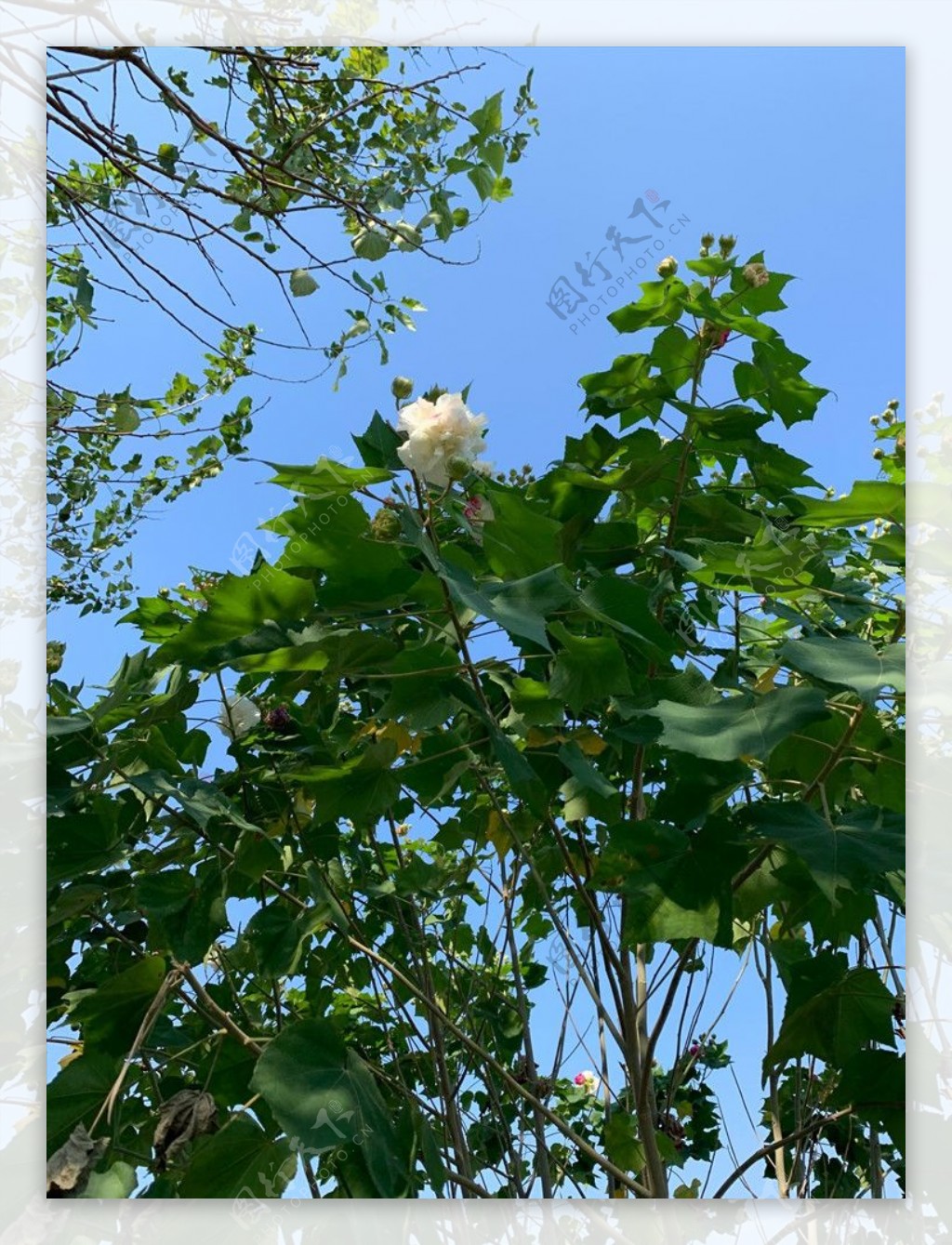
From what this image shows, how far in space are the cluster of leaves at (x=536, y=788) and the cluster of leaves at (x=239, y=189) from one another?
0.54 m

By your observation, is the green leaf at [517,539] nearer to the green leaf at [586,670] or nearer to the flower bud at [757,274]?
the green leaf at [586,670]

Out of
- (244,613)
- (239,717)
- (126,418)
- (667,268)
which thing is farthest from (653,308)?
(126,418)

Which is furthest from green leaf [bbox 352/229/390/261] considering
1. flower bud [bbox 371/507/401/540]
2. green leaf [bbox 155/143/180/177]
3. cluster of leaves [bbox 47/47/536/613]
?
flower bud [bbox 371/507/401/540]

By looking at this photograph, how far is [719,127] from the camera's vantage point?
A: 48.6 inches

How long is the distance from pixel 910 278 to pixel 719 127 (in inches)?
12.0

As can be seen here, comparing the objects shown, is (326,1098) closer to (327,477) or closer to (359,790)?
(359,790)

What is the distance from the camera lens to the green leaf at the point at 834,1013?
92 cm

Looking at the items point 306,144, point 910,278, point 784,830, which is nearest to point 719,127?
point 910,278

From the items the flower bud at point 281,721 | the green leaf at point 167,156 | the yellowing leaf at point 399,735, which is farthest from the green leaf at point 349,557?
the green leaf at point 167,156

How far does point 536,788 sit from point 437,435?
0.36 m

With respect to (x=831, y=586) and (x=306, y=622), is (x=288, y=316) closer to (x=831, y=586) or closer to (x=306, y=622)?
(x=306, y=622)

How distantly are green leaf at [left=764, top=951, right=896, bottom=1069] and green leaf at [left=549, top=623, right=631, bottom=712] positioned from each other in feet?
1.14

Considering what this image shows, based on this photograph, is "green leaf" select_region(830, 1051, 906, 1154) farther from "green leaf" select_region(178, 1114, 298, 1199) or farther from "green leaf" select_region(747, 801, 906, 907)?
"green leaf" select_region(178, 1114, 298, 1199)

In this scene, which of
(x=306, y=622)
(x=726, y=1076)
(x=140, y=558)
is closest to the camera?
(x=306, y=622)
